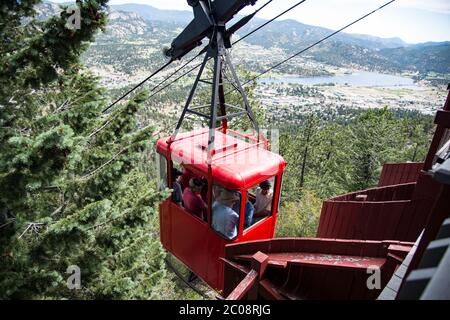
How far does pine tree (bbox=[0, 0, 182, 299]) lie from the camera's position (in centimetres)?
319

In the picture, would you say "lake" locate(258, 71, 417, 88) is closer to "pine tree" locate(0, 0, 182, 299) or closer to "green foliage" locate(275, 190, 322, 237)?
"green foliage" locate(275, 190, 322, 237)

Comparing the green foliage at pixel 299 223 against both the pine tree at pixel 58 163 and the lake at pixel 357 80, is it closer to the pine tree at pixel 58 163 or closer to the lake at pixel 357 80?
the pine tree at pixel 58 163

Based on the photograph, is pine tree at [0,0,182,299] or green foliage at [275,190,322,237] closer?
pine tree at [0,0,182,299]

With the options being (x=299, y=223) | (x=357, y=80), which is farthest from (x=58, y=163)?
(x=357, y=80)

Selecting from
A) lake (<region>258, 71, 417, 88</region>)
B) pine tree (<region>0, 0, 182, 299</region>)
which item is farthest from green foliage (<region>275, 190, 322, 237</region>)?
lake (<region>258, 71, 417, 88</region>)

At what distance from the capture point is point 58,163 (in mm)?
3164

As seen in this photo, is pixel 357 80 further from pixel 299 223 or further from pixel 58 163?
pixel 58 163

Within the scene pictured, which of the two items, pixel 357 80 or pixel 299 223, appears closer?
pixel 299 223

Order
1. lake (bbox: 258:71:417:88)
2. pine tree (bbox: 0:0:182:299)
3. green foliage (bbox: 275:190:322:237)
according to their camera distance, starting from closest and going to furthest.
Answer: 1. pine tree (bbox: 0:0:182:299)
2. green foliage (bbox: 275:190:322:237)
3. lake (bbox: 258:71:417:88)

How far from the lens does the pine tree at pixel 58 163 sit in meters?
3.19

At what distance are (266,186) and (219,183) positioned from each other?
1.10m

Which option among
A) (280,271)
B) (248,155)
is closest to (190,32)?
(248,155)

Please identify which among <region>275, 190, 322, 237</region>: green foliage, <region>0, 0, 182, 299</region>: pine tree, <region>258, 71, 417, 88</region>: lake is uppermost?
<region>0, 0, 182, 299</region>: pine tree

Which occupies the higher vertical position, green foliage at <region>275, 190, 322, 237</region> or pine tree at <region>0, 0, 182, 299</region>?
pine tree at <region>0, 0, 182, 299</region>
